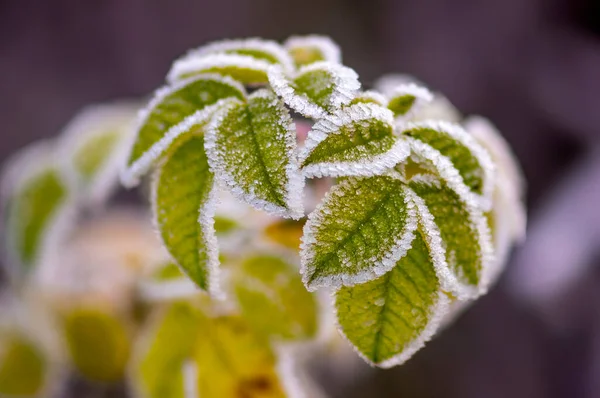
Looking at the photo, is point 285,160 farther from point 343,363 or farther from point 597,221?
point 597,221

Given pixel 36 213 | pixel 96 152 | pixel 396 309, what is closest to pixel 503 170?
pixel 396 309

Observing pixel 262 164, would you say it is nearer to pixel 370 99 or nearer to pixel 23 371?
pixel 370 99

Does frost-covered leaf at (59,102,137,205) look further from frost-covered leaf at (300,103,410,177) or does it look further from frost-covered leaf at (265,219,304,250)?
frost-covered leaf at (300,103,410,177)

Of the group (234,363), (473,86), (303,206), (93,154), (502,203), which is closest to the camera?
(303,206)

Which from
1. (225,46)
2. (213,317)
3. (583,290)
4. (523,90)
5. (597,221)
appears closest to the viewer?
(225,46)

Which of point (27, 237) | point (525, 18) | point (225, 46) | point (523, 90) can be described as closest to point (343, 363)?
point (27, 237)

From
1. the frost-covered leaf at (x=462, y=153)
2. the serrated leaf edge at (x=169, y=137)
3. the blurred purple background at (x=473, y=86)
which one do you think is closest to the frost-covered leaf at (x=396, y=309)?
the frost-covered leaf at (x=462, y=153)
